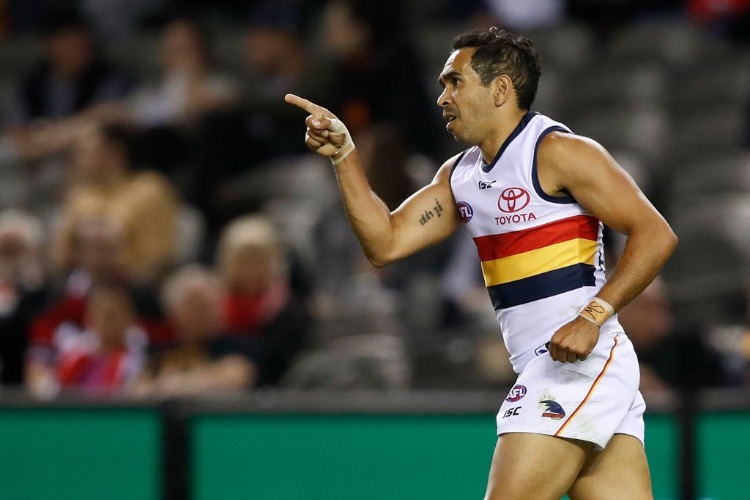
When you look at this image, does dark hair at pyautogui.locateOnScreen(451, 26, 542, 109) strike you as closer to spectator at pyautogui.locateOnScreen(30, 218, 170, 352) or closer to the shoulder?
the shoulder

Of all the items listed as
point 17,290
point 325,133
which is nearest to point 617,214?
point 325,133

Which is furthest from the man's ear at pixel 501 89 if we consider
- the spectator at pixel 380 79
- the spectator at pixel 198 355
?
the spectator at pixel 380 79

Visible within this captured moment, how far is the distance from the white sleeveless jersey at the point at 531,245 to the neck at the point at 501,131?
0.9 inches

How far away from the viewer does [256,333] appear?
26.2 feet

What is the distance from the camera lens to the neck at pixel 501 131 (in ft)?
14.8

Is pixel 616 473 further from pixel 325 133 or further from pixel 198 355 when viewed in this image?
pixel 198 355

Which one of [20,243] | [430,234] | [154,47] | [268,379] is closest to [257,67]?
[154,47]

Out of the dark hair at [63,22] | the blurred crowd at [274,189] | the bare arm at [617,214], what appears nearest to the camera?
the bare arm at [617,214]

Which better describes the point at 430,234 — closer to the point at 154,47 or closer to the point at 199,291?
the point at 199,291

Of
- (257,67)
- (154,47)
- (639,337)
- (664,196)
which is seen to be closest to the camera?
(639,337)

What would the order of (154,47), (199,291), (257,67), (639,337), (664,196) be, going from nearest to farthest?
(639,337) → (199,291) → (664,196) → (257,67) → (154,47)

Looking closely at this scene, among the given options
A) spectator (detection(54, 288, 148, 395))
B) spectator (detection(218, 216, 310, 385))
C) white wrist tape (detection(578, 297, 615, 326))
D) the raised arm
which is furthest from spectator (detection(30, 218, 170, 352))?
white wrist tape (detection(578, 297, 615, 326))

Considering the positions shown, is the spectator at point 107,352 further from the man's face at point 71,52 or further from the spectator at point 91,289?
the man's face at point 71,52

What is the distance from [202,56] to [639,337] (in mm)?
4704
